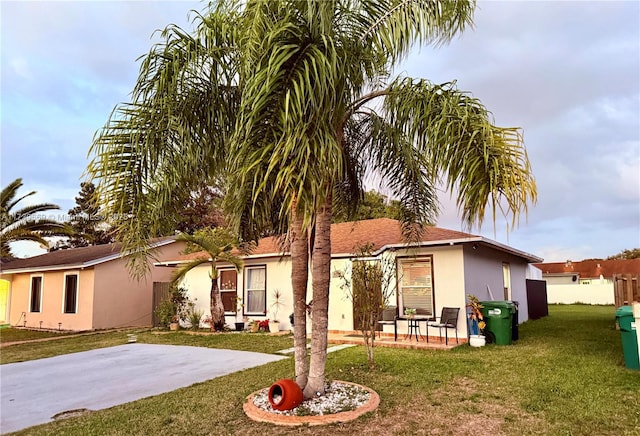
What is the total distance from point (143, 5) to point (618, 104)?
1474 cm

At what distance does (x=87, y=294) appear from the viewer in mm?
16984

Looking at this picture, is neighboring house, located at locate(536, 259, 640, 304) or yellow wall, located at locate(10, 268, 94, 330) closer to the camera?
yellow wall, located at locate(10, 268, 94, 330)

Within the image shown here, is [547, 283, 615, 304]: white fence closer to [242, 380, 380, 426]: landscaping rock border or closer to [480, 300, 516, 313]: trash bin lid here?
[480, 300, 516, 313]: trash bin lid

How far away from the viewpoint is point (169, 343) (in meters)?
12.4

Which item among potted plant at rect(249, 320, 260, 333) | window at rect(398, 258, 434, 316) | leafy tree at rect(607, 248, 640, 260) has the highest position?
leafy tree at rect(607, 248, 640, 260)

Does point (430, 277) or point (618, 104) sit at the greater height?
point (618, 104)

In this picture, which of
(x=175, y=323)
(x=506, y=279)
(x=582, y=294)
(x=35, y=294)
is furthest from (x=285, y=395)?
(x=582, y=294)

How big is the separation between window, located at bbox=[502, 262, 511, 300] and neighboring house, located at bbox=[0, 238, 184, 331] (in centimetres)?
1293

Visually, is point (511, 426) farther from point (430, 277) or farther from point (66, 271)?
point (66, 271)

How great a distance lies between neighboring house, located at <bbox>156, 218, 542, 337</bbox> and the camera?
11.0m

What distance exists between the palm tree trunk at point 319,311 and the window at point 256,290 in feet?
29.7

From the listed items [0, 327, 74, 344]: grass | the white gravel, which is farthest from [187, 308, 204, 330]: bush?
the white gravel

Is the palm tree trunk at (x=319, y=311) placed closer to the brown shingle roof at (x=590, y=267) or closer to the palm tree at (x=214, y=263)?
the palm tree at (x=214, y=263)

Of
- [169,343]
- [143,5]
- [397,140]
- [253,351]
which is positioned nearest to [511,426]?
[397,140]
